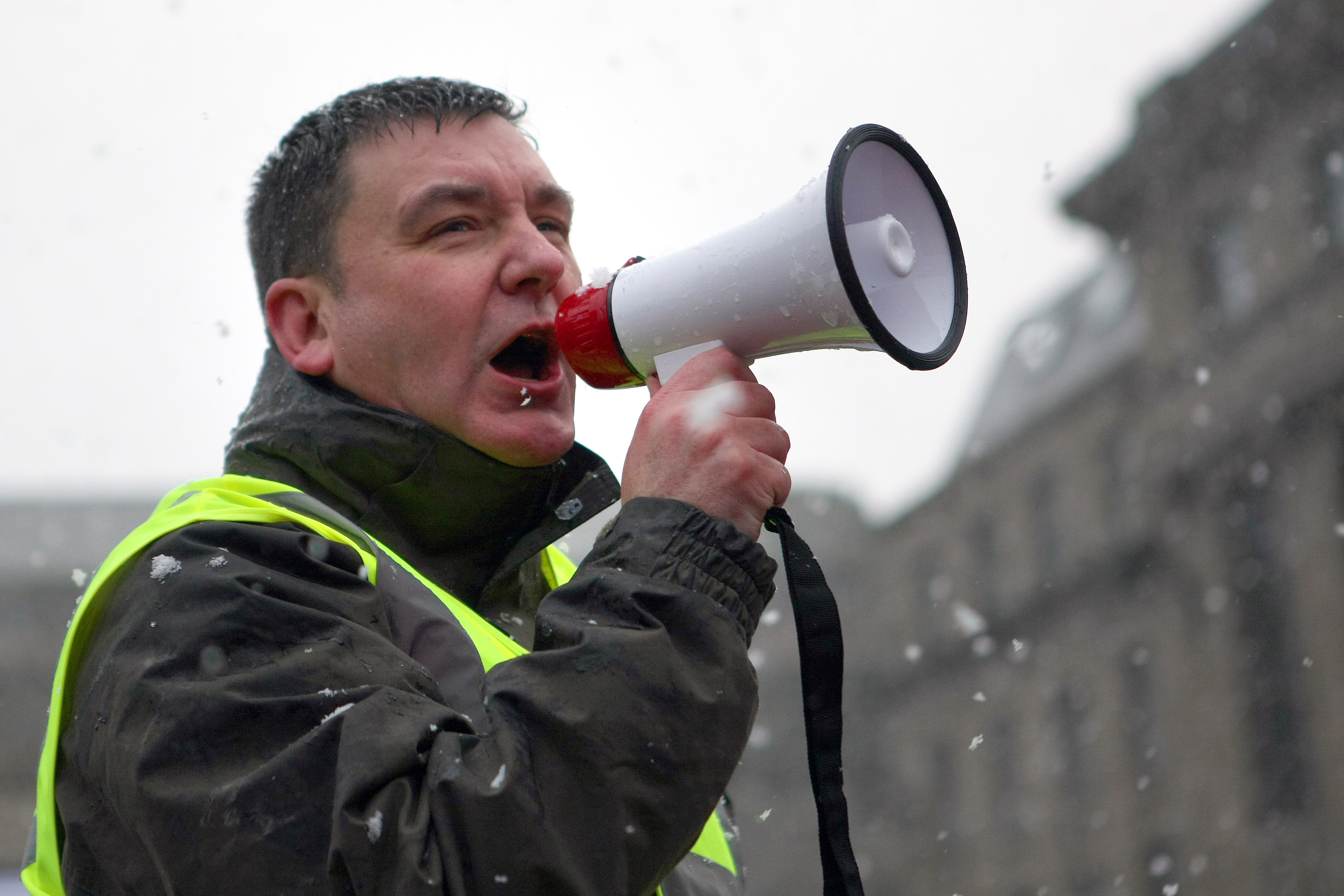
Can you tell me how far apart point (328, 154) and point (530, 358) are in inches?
18.8

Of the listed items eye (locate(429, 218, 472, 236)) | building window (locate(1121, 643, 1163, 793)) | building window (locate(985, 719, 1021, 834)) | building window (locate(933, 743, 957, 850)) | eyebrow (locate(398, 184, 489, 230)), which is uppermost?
eyebrow (locate(398, 184, 489, 230))

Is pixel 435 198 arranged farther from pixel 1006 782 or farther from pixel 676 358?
pixel 1006 782

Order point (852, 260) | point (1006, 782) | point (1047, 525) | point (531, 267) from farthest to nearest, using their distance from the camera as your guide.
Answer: point (1047, 525)
point (1006, 782)
point (531, 267)
point (852, 260)

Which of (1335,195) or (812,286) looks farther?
(1335,195)

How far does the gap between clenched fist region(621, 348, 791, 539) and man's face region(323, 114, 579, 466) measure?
1.24ft

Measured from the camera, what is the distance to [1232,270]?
76.6 feet

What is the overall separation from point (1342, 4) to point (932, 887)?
22931mm

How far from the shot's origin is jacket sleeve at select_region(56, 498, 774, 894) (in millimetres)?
1283

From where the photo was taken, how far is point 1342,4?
20.5 metres

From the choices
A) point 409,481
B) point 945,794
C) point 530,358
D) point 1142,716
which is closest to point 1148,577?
point 1142,716

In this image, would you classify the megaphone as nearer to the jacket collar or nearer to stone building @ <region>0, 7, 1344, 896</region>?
the jacket collar

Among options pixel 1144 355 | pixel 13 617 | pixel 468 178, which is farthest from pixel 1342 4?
pixel 13 617

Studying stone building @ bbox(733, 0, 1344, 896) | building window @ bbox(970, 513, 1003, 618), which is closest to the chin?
stone building @ bbox(733, 0, 1344, 896)

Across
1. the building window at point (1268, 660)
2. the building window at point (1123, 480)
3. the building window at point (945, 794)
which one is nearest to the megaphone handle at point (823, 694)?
the building window at point (1268, 660)
